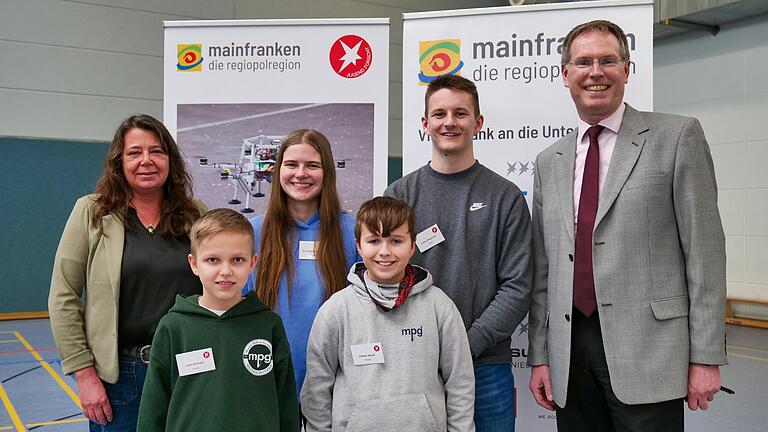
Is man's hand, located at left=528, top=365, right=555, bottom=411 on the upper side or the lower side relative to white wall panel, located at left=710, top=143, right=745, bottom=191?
lower

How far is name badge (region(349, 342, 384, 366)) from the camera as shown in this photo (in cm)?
200

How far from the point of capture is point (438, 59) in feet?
10.7

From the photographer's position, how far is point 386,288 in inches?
80.5

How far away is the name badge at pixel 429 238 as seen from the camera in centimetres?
231

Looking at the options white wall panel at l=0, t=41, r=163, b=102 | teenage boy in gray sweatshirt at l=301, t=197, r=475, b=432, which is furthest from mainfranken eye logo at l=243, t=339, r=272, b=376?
white wall panel at l=0, t=41, r=163, b=102

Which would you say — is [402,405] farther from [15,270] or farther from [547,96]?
[15,270]

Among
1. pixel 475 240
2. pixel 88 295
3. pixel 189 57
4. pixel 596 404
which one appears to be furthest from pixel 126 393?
pixel 189 57

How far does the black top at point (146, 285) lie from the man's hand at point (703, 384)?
1.65 metres

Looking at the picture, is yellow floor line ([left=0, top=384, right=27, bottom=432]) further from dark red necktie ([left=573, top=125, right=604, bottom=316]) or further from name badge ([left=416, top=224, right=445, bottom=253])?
dark red necktie ([left=573, top=125, right=604, bottom=316])

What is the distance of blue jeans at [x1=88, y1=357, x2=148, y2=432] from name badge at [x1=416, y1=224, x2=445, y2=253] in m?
1.03

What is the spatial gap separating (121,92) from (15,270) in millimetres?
2952

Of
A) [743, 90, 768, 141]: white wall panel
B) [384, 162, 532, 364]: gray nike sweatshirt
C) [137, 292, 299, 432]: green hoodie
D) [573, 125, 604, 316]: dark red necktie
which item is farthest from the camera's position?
[743, 90, 768, 141]: white wall panel

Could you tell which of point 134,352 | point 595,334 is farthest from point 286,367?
point 595,334

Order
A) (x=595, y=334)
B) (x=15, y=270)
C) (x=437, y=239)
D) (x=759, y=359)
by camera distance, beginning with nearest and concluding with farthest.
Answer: (x=595, y=334), (x=437, y=239), (x=759, y=359), (x=15, y=270)
